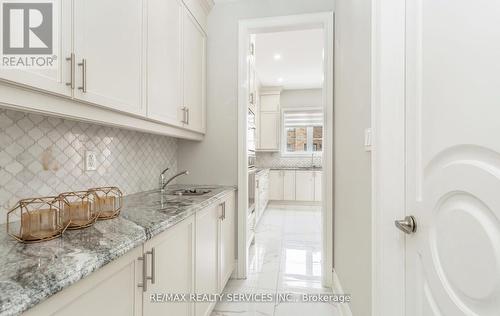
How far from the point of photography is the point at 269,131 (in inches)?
231

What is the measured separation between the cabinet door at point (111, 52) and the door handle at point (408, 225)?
1358 mm

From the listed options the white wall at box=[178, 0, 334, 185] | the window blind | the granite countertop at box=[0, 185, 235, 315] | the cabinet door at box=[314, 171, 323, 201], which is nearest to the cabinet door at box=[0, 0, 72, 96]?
the granite countertop at box=[0, 185, 235, 315]

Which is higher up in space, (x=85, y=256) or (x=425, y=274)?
(x=85, y=256)

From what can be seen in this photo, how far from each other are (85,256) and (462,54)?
122 centimetres

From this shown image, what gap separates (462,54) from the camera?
0.72 meters

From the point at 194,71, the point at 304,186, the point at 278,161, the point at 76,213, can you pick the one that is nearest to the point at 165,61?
the point at 194,71

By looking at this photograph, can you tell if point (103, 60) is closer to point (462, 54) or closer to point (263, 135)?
point (462, 54)

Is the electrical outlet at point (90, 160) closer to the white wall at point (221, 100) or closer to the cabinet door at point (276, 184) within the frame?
the white wall at point (221, 100)

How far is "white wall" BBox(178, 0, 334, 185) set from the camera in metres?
2.40

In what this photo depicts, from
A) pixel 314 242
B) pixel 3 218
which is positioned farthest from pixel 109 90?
pixel 314 242

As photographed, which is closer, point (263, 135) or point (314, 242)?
point (314, 242)

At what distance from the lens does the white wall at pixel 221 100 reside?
7.88ft

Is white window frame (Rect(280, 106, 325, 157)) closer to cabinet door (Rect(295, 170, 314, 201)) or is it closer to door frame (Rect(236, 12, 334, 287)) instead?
cabinet door (Rect(295, 170, 314, 201))

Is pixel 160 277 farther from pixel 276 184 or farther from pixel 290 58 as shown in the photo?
pixel 276 184
